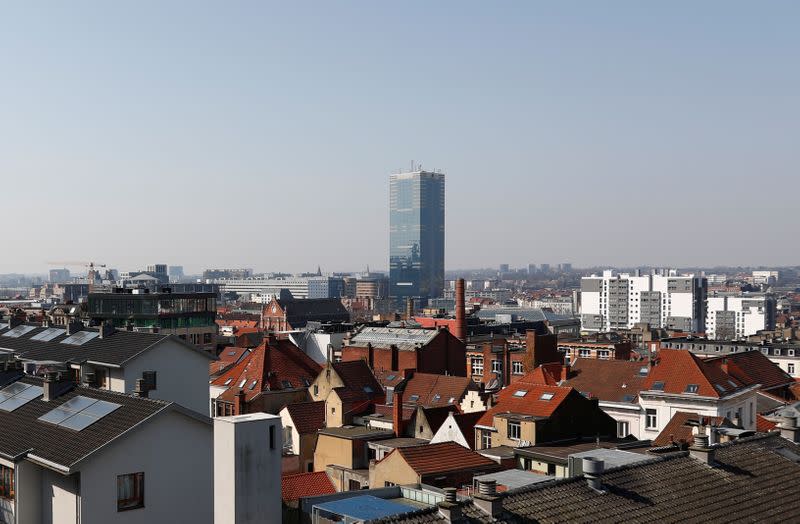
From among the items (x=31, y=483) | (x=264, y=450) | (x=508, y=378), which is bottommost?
(x=508, y=378)

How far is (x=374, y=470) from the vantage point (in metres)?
44.1

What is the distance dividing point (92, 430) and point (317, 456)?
87.3 feet

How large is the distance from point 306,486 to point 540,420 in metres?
15.4

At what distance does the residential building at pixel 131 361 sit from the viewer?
4644 centimetres

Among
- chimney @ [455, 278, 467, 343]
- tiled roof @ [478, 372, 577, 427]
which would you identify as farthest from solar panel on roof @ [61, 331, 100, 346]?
chimney @ [455, 278, 467, 343]

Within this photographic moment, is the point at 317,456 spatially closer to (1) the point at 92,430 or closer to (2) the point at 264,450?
(1) the point at 92,430

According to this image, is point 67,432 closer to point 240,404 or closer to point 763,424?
point 240,404

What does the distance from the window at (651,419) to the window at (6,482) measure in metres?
48.1

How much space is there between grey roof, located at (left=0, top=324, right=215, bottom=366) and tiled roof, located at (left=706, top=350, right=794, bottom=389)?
41989 millimetres

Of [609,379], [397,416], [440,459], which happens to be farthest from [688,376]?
[440,459]

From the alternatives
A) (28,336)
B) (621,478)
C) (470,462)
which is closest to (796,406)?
(470,462)

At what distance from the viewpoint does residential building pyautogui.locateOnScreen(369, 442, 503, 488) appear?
41625mm

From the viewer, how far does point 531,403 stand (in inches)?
2199

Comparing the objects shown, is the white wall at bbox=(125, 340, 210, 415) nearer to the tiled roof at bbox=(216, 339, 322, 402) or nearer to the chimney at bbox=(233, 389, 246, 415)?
the chimney at bbox=(233, 389, 246, 415)
